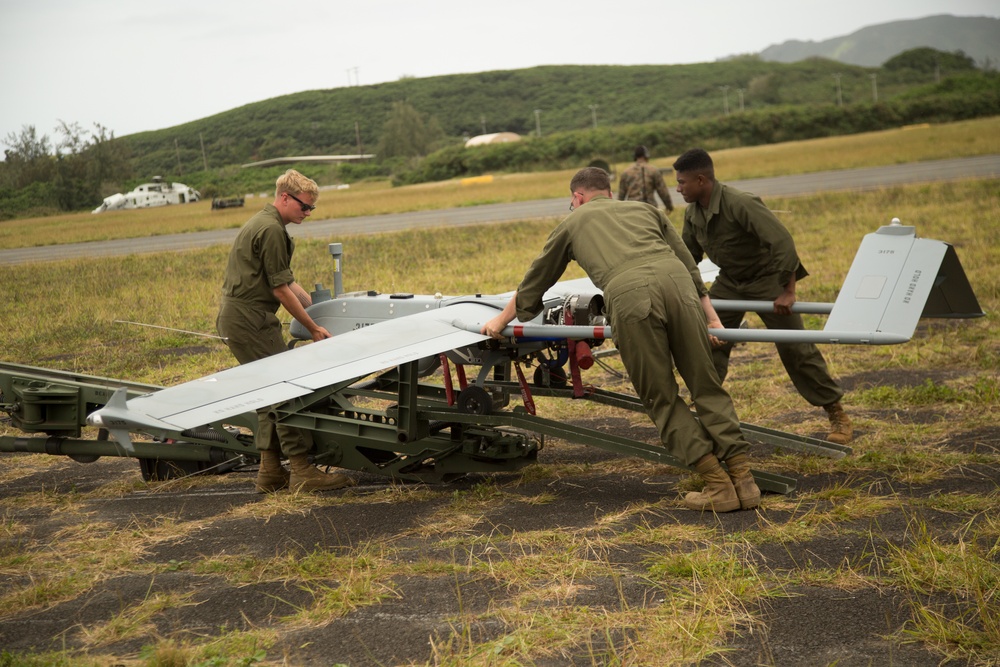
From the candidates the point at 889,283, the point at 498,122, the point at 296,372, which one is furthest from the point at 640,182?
the point at 498,122

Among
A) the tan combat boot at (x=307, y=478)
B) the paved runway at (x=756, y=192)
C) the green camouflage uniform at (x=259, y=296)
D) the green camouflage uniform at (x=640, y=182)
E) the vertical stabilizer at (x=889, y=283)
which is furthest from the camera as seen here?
the paved runway at (x=756, y=192)

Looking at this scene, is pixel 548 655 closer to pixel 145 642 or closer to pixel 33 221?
pixel 145 642

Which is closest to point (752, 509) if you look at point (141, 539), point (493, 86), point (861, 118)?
point (141, 539)

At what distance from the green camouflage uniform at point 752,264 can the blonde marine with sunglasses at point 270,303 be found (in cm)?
293

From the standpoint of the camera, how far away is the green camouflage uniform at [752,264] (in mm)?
6848

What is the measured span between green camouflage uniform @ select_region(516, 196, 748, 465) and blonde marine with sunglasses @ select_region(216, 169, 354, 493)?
187cm

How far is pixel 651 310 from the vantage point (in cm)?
534

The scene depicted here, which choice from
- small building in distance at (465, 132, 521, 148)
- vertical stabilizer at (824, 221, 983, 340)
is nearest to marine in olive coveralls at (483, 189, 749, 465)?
vertical stabilizer at (824, 221, 983, 340)

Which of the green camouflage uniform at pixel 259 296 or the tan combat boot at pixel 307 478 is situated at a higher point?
the green camouflage uniform at pixel 259 296

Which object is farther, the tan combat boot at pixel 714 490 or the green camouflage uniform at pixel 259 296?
the green camouflage uniform at pixel 259 296

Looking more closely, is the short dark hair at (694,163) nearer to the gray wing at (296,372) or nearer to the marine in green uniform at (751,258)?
the marine in green uniform at (751,258)

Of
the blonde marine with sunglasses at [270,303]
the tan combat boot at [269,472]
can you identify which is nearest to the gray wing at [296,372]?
the blonde marine with sunglasses at [270,303]

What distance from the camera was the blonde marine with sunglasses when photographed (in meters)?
6.51

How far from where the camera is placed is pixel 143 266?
44.7 feet
